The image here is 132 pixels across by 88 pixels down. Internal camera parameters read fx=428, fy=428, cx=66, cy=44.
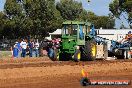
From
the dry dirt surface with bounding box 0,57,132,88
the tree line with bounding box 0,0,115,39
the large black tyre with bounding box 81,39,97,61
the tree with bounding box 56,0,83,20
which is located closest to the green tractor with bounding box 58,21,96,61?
the large black tyre with bounding box 81,39,97,61

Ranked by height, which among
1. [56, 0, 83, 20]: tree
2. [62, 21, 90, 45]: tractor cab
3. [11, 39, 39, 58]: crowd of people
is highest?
[56, 0, 83, 20]: tree

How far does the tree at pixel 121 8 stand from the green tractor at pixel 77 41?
196ft

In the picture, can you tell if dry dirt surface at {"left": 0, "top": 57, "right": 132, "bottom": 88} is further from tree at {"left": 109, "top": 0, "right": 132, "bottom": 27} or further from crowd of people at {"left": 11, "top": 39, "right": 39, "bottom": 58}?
tree at {"left": 109, "top": 0, "right": 132, "bottom": 27}

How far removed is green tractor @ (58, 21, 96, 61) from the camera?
2523cm

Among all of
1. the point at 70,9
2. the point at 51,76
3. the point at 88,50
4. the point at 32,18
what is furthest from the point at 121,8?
the point at 51,76

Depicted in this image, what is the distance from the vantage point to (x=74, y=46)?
84.2ft

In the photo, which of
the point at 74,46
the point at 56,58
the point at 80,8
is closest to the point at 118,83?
the point at 74,46

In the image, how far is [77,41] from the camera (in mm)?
25391

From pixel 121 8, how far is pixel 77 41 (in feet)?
224

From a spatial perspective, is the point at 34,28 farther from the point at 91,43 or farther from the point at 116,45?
the point at 91,43

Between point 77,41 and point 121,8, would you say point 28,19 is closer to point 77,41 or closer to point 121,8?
point 121,8

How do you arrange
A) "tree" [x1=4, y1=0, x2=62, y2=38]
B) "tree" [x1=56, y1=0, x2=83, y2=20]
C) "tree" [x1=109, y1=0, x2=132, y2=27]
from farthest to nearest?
"tree" [x1=56, y1=0, x2=83, y2=20]
"tree" [x1=109, y1=0, x2=132, y2=27]
"tree" [x1=4, y1=0, x2=62, y2=38]

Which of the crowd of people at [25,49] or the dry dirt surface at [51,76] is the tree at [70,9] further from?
the dry dirt surface at [51,76]

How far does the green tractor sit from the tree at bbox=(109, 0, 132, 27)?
5968 cm
